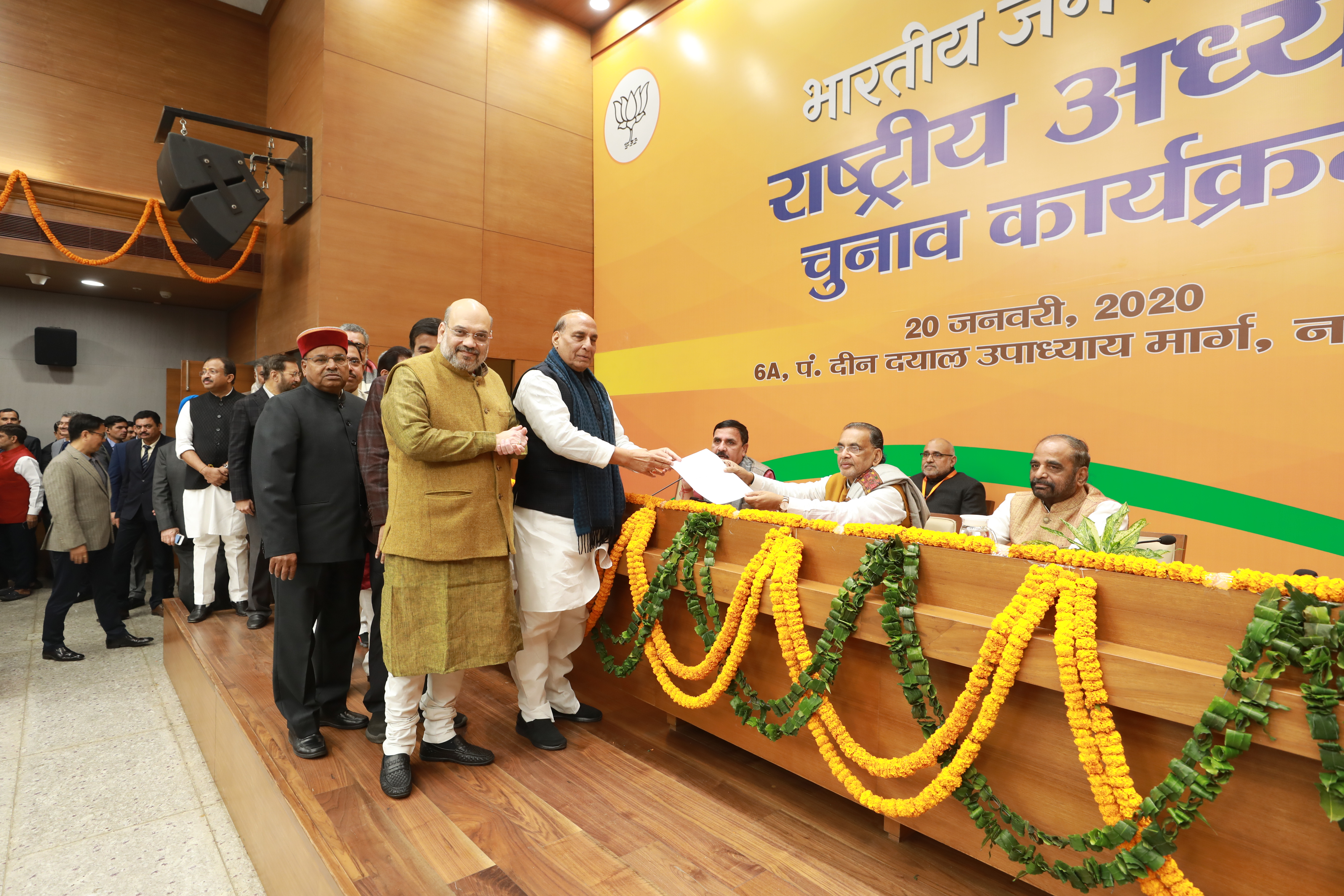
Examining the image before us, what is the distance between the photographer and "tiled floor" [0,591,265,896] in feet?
7.65

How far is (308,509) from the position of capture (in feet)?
8.24

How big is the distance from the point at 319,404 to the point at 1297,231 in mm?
4102

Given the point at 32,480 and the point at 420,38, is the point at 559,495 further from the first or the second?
the point at 32,480

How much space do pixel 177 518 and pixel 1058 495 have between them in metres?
4.97

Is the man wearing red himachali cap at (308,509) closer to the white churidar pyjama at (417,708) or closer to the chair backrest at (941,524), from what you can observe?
Answer: the white churidar pyjama at (417,708)

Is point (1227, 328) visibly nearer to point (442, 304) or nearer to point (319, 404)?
point (319, 404)

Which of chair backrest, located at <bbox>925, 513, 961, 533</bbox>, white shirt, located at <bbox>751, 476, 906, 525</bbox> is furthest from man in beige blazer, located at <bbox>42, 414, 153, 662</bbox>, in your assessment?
chair backrest, located at <bbox>925, 513, 961, 533</bbox>

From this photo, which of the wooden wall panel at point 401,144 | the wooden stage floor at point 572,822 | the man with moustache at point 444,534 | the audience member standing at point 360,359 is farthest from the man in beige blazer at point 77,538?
the man with moustache at point 444,534

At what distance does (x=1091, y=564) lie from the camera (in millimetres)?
1598

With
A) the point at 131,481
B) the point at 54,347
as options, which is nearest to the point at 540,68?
the point at 131,481

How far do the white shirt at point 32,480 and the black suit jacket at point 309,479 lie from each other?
15.6 feet

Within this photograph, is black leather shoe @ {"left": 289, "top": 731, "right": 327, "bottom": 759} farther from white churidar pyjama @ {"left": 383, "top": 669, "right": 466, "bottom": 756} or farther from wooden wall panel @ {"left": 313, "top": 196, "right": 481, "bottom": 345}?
wooden wall panel @ {"left": 313, "top": 196, "right": 481, "bottom": 345}

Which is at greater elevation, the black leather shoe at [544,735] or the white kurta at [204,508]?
the white kurta at [204,508]

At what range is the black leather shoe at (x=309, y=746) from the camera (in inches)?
97.0
